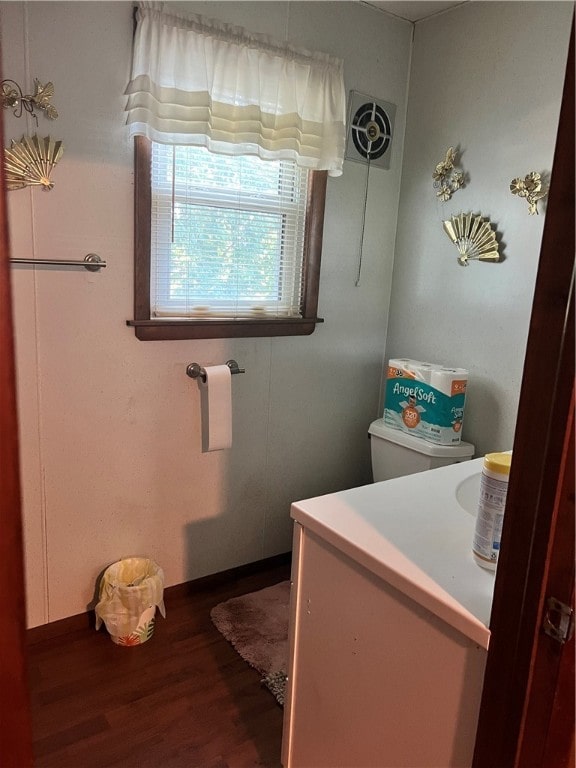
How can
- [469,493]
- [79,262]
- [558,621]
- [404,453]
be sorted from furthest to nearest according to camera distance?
[404,453] → [79,262] → [469,493] → [558,621]

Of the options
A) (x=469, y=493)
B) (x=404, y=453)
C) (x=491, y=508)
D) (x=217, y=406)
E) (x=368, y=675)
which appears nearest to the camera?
(x=491, y=508)

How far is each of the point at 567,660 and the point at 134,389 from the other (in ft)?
5.36

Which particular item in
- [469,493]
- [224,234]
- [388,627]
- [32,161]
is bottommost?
[388,627]

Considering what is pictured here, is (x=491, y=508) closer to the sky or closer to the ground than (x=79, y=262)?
closer to the ground

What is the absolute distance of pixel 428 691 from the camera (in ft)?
3.29

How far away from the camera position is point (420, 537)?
1142 mm

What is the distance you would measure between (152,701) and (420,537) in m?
1.17

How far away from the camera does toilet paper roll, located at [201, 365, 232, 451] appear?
2.11 m

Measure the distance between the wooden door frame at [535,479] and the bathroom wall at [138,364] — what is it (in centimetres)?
152

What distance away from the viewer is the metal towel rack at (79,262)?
1.73m

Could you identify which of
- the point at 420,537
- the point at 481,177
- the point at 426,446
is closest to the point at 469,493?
the point at 420,537

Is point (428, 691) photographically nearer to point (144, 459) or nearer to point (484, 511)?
point (484, 511)

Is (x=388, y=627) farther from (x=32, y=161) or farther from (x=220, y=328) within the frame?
(x=32, y=161)

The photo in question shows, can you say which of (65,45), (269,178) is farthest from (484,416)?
(65,45)
